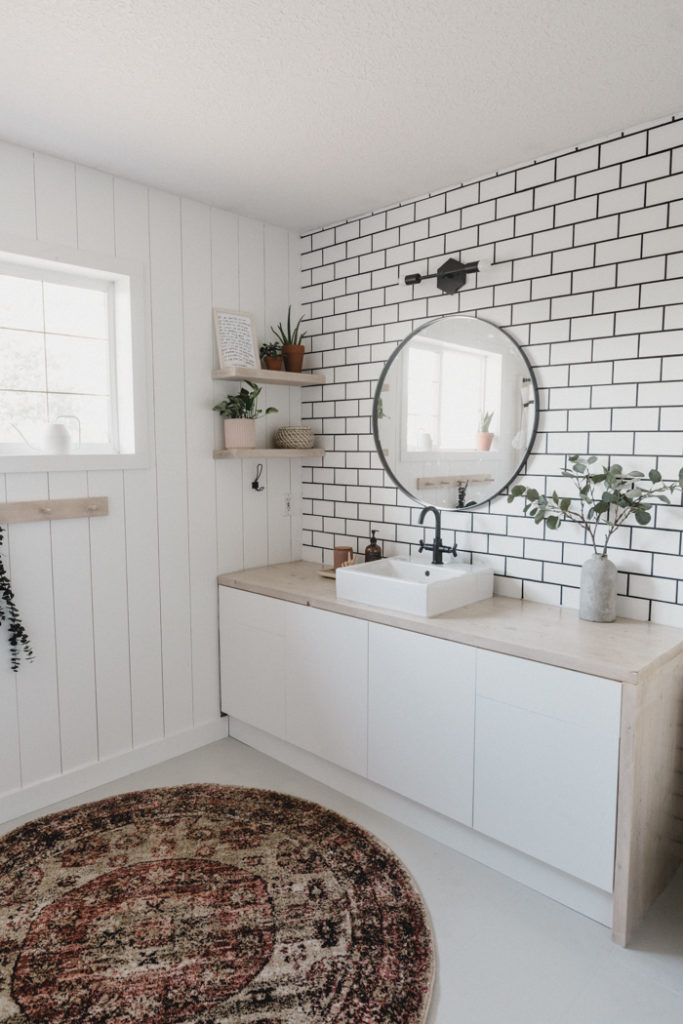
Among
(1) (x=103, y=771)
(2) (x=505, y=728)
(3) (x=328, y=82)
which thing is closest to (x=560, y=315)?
(3) (x=328, y=82)

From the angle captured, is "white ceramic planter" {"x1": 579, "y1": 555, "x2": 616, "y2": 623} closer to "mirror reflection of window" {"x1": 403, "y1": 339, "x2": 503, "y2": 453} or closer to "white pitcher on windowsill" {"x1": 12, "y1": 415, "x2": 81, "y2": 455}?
"mirror reflection of window" {"x1": 403, "y1": 339, "x2": 503, "y2": 453}

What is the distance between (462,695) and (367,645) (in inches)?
18.5

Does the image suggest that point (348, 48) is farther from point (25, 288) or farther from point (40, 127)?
point (25, 288)

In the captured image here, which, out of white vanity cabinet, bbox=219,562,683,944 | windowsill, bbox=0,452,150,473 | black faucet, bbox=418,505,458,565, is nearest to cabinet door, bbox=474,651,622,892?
white vanity cabinet, bbox=219,562,683,944

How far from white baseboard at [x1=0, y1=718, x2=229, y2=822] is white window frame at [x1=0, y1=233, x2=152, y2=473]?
131 centimetres

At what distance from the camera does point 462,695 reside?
2377 mm

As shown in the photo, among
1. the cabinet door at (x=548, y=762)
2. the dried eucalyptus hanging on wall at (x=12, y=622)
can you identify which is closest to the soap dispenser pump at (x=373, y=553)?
the cabinet door at (x=548, y=762)

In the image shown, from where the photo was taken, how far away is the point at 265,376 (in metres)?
3.27

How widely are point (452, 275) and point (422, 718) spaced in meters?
1.87

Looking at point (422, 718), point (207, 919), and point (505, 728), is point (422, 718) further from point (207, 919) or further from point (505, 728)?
point (207, 919)

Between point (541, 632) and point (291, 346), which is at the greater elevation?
point (291, 346)

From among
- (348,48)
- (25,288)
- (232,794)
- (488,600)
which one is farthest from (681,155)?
(232,794)

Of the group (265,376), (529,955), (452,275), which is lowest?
(529,955)

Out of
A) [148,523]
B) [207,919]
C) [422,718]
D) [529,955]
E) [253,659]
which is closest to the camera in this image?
[529,955]
